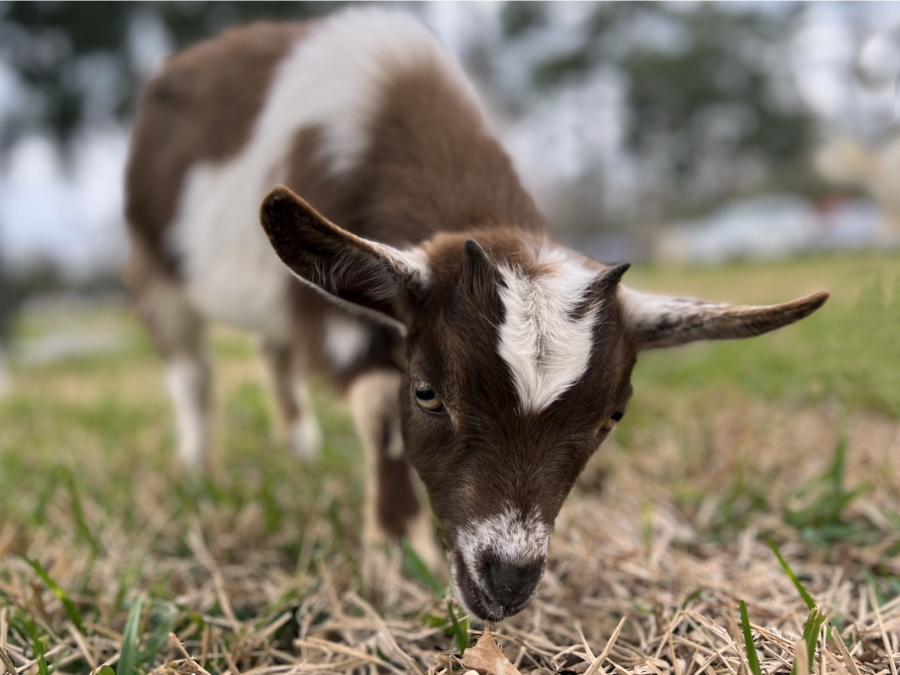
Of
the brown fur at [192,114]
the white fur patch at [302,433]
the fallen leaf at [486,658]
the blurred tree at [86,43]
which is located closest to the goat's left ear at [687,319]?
the fallen leaf at [486,658]

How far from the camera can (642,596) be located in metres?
2.17

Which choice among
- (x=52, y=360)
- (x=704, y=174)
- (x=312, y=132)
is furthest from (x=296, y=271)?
(x=704, y=174)

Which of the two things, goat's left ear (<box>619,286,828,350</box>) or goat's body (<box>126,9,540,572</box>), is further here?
goat's body (<box>126,9,540,572</box>)

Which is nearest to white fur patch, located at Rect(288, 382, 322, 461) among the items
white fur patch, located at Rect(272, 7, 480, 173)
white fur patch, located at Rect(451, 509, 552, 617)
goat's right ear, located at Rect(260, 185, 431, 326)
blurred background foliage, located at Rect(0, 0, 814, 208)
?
white fur patch, located at Rect(272, 7, 480, 173)

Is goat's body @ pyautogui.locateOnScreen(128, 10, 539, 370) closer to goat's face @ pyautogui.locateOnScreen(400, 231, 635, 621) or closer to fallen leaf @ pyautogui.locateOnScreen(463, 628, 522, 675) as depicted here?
goat's face @ pyautogui.locateOnScreen(400, 231, 635, 621)

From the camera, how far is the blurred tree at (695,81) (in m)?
20.1

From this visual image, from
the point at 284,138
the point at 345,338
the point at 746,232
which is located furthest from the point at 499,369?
the point at 746,232

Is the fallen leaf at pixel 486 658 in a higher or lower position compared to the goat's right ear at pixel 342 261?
lower

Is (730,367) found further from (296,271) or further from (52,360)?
(52,360)

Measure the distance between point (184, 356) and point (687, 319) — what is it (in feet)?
9.93

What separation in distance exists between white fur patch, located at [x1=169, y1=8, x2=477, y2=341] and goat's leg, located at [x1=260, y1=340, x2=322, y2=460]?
1069 mm

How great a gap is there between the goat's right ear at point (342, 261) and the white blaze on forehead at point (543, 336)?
272mm

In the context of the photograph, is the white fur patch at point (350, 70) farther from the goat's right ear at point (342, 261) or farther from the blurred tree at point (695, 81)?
the blurred tree at point (695, 81)

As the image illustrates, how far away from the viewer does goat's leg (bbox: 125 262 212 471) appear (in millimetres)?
3895
